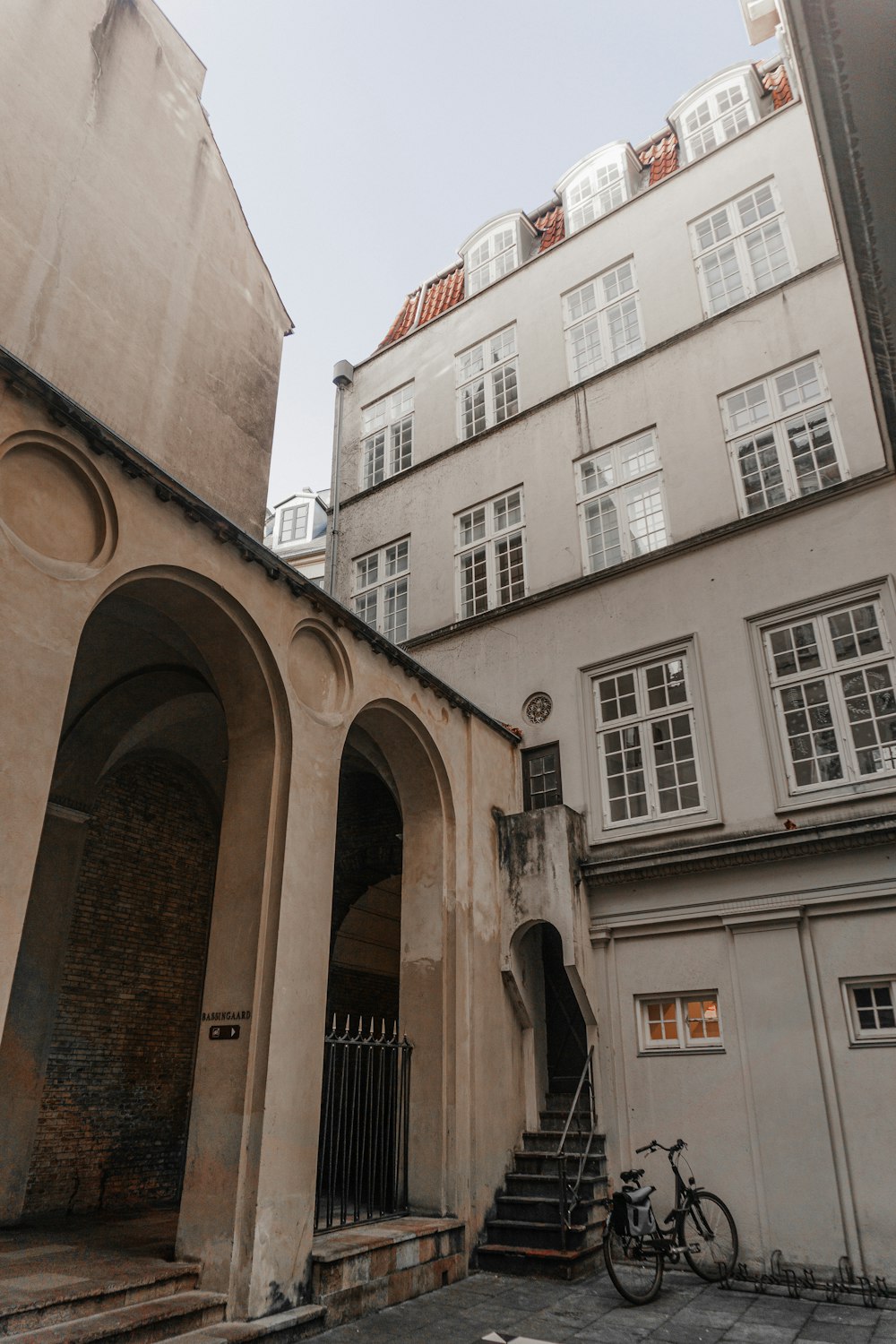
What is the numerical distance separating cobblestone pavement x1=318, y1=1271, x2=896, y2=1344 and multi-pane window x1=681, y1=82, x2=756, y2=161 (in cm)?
1584

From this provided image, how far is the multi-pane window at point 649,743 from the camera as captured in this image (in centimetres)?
1062

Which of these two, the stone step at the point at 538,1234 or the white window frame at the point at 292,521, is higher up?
the white window frame at the point at 292,521

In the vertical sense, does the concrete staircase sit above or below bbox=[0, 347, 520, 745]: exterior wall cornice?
below

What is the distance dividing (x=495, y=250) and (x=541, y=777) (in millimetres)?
11633

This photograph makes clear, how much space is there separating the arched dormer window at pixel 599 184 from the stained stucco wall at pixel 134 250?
20.3 feet

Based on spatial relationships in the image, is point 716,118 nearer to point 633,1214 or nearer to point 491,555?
point 491,555

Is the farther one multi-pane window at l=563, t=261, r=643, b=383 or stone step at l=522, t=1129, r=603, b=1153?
multi-pane window at l=563, t=261, r=643, b=383

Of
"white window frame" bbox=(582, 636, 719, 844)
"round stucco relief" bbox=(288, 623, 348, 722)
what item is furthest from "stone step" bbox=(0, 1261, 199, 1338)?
"white window frame" bbox=(582, 636, 719, 844)

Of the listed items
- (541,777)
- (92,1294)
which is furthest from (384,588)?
(92,1294)

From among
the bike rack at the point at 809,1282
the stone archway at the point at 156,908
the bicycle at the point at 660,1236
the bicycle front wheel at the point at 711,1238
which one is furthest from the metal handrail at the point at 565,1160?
the stone archway at the point at 156,908

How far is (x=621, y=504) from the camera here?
12.7m

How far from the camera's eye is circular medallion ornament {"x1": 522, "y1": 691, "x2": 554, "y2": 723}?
1211 cm

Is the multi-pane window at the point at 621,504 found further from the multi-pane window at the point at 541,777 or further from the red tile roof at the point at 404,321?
the red tile roof at the point at 404,321

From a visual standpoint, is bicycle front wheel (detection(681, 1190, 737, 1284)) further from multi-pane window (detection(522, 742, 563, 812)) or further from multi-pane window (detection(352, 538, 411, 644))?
multi-pane window (detection(352, 538, 411, 644))
